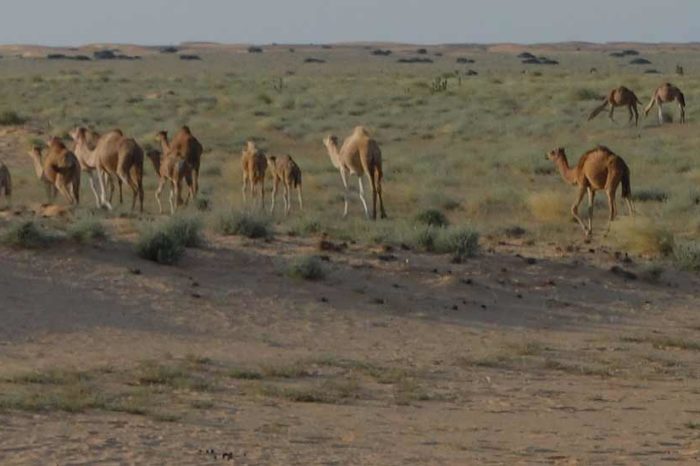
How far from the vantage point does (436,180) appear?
29.7 meters

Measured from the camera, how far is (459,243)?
1842cm

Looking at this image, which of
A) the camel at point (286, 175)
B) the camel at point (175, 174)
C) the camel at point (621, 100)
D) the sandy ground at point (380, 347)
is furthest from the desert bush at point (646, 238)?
the camel at point (621, 100)

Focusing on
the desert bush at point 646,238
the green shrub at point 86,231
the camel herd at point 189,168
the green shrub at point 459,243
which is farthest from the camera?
the camel herd at point 189,168

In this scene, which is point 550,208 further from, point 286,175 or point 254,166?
point 254,166

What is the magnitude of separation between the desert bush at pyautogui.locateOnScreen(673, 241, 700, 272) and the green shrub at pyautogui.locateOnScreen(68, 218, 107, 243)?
7.41 meters

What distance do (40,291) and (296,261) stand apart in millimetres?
3061

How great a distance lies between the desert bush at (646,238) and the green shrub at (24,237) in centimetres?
803

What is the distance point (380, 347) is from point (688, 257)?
6.36m

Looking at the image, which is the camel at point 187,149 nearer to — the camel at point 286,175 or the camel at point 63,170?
the camel at point 286,175

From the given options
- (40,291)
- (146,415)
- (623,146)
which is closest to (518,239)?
(40,291)

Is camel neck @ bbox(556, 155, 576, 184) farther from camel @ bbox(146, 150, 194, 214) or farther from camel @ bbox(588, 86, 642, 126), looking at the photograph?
camel @ bbox(588, 86, 642, 126)

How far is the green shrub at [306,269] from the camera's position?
55.2 feet

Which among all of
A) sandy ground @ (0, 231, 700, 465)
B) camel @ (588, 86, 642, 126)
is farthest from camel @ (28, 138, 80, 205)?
camel @ (588, 86, 642, 126)

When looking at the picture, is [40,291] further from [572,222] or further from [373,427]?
[572,222]
